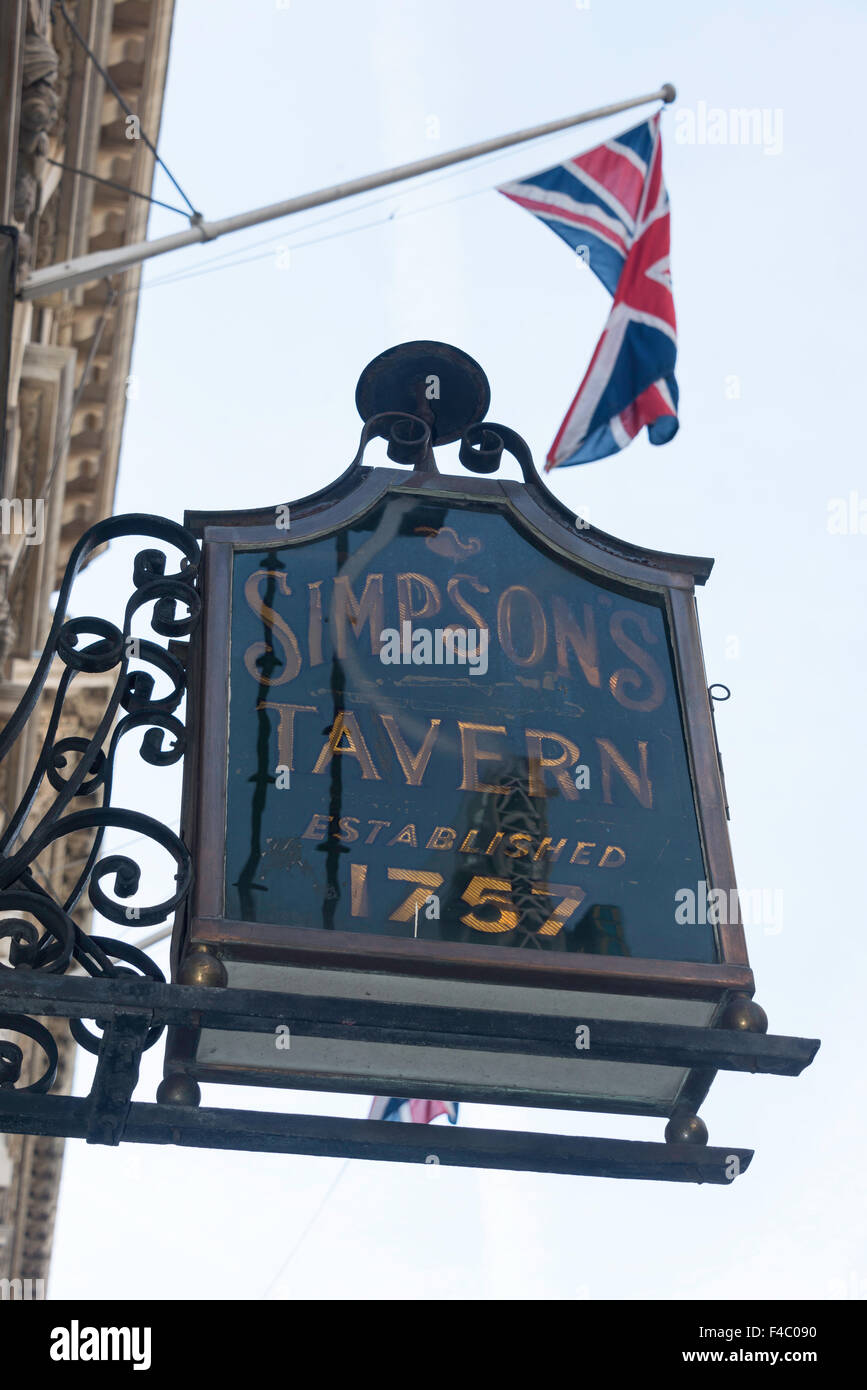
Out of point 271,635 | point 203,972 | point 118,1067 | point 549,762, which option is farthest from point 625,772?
point 118,1067

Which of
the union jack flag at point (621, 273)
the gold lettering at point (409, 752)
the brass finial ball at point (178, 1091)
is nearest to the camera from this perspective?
the brass finial ball at point (178, 1091)

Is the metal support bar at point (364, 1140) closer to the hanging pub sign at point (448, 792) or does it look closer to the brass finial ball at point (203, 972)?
the hanging pub sign at point (448, 792)

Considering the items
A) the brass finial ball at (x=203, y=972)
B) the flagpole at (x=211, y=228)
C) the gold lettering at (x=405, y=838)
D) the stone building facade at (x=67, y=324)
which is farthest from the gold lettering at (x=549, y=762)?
the stone building facade at (x=67, y=324)

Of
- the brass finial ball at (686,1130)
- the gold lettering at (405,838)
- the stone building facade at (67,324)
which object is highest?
the stone building facade at (67,324)

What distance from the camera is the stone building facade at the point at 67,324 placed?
1888 cm

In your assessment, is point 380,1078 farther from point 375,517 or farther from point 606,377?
point 606,377

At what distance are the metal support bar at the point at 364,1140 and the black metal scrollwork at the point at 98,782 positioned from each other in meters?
0.16

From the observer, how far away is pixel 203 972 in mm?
4180

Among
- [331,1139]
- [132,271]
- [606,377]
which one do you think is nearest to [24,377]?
[132,271]

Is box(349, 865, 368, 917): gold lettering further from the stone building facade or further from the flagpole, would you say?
the stone building facade

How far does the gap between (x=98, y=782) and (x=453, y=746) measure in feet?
3.29

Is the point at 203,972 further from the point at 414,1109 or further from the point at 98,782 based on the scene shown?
the point at 414,1109
